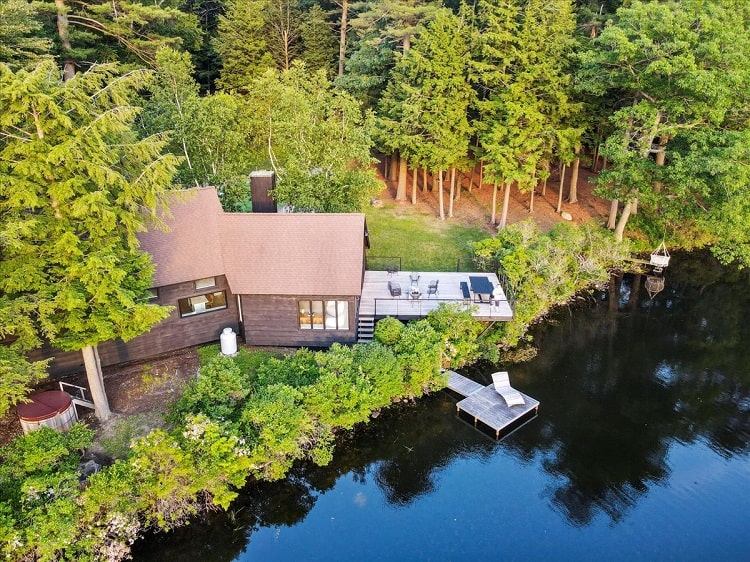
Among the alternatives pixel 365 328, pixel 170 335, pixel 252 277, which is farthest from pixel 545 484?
pixel 170 335

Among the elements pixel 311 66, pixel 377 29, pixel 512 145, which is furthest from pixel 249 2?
pixel 512 145

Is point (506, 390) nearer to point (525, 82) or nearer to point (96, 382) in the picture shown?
point (96, 382)

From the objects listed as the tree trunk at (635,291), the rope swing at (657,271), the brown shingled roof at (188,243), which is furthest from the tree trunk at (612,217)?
the brown shingled roof at (188,243)

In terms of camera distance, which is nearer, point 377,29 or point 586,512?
point 586,512

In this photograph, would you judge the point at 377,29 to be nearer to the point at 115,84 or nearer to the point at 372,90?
the point at 372,90

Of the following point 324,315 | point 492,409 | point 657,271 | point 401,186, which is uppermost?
point 401,186

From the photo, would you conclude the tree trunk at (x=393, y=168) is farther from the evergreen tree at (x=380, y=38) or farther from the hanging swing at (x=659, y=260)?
the hanging swing at (x=659, y=260)
